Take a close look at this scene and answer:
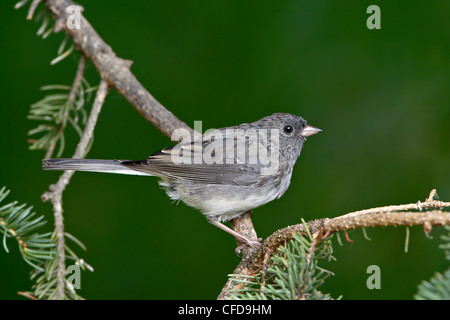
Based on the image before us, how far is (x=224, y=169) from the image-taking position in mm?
2182

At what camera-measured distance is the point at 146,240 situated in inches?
97.2

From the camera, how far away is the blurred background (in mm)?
2291

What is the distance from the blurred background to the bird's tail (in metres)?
0.54

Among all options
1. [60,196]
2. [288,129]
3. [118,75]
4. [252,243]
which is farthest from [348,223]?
[118,75]

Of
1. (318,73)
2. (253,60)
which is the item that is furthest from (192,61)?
(318,73)

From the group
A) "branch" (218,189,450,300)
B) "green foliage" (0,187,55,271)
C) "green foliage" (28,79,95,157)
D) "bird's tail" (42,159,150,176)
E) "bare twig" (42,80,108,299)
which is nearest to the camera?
"branch" (218,189,450,300)

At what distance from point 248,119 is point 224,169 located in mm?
576

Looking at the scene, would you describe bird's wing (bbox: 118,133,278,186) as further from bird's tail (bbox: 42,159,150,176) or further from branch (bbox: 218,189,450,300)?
branch (bbox: 218,189,450,300)

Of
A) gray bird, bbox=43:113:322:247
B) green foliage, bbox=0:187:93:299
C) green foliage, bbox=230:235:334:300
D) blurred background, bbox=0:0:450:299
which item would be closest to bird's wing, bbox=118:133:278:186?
gray bird, bbox=43:113:322:247

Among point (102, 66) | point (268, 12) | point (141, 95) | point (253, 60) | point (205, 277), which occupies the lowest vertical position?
point (205, 277)

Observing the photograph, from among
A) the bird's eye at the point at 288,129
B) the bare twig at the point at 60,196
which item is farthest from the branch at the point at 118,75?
the bird's eye at the point at 288,129

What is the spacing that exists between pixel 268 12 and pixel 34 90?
1.39 m

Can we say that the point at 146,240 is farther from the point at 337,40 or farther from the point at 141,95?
the point at 337,40
